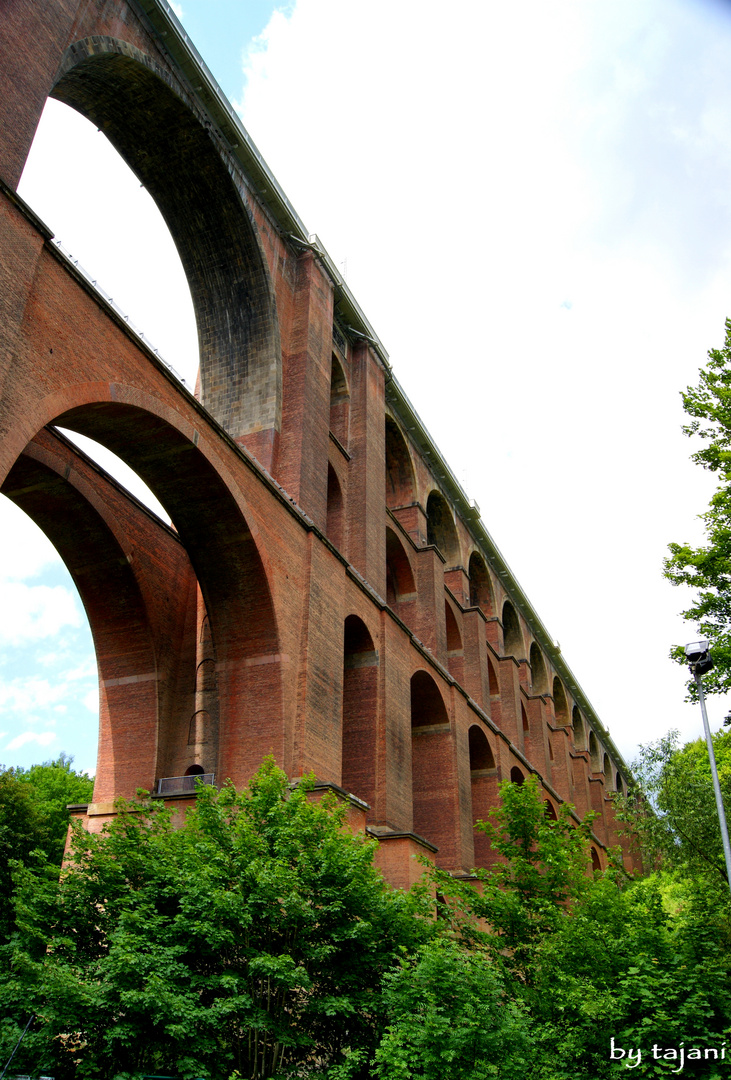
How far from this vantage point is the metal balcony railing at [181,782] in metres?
16.4

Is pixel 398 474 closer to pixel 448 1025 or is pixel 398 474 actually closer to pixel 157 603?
pixel 157 603

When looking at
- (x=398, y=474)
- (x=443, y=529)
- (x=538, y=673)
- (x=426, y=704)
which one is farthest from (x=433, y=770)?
(x=538, y=673)

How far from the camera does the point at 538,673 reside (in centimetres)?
4644

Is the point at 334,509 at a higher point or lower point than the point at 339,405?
lower

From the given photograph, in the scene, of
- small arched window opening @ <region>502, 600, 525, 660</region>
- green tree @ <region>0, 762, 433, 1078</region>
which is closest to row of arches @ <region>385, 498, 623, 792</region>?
small arched window opening @ <region>502, 600, 525, 660</region>

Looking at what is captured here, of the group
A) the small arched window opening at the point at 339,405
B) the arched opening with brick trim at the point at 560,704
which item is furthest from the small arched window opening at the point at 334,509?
the arched opening with brick trim at the point at 560,704

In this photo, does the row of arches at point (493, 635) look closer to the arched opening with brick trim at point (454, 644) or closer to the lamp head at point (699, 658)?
the arched opening with brick trim at point (454, 644)

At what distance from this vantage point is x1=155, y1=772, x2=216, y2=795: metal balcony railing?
16438 mm

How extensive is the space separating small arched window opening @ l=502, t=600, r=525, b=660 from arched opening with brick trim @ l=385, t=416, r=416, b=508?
43.2 ft

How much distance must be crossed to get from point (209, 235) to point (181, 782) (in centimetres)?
1226

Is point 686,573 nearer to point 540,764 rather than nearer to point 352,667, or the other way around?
point 352,667

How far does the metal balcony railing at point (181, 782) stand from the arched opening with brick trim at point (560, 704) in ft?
118

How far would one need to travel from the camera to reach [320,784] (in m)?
15.9

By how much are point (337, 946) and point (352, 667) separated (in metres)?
10.8
